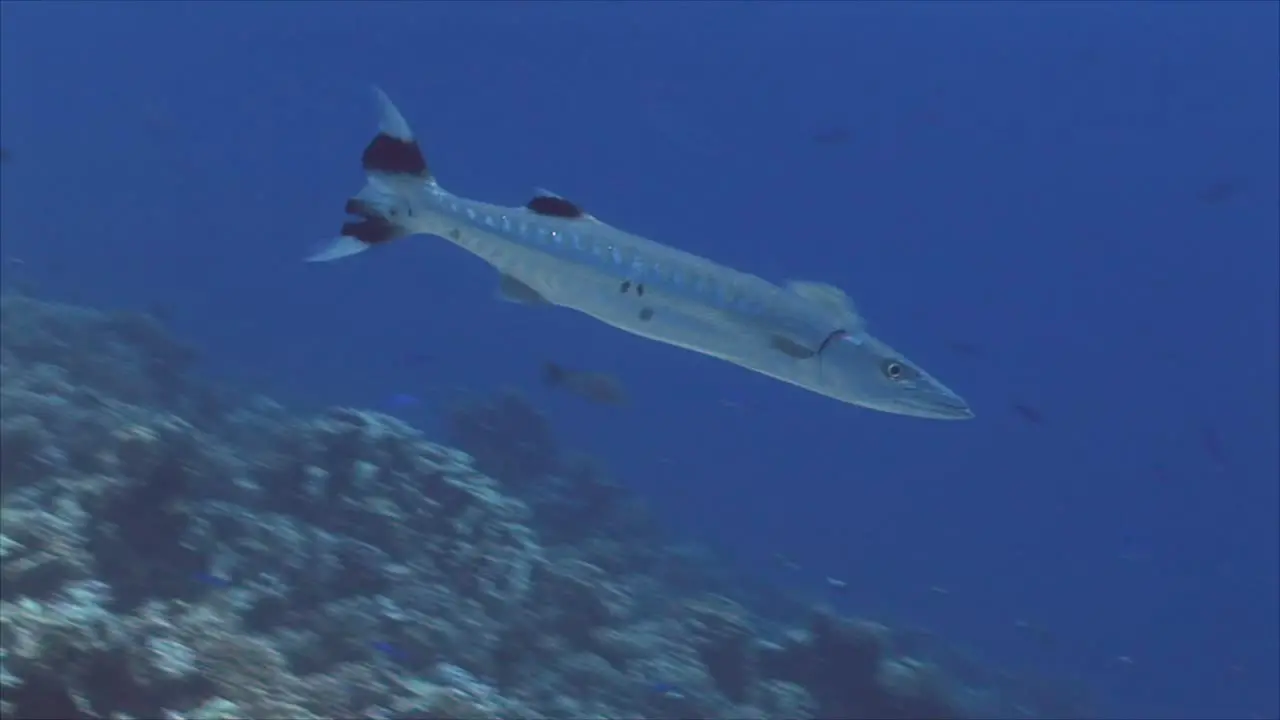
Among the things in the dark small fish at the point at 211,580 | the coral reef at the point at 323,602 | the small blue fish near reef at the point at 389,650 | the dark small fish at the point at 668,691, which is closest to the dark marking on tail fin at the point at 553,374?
the coral reef at the point at 323,602

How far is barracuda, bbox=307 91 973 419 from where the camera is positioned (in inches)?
147

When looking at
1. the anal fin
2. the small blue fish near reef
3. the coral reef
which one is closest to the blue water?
the coral reef

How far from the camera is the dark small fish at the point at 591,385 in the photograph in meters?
11.1

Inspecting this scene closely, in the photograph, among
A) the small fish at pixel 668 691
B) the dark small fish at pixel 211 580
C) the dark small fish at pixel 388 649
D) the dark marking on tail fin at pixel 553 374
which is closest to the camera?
the dark small fish at pixel 211 580

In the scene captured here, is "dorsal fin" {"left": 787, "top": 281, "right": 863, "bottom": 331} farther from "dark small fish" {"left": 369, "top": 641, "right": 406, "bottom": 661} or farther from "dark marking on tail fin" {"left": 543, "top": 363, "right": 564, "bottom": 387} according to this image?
"dark marking on tail fin" {"left": 543, "top": 363, "right": 564, "bottom": 387}

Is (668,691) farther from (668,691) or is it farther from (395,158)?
(395,158)

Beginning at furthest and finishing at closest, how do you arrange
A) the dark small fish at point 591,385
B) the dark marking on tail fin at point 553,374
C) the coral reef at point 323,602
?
the dark small fish at point 591,385, the dark marking on tail fin at point 553,374, the coral reef at point 323,602

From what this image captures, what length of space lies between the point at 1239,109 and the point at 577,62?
124 ft

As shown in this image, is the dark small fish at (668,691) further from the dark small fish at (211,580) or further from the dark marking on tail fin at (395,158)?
the dark marking on tail fin at (395,158)

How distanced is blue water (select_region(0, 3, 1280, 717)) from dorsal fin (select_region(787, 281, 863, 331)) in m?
42.4

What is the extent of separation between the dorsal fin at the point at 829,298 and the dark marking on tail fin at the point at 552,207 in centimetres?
86

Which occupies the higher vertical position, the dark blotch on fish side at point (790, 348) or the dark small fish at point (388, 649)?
the dark blotch on fish side at point (790, 348)

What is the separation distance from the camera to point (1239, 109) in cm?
5847

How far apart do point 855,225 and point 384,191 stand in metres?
71.0
